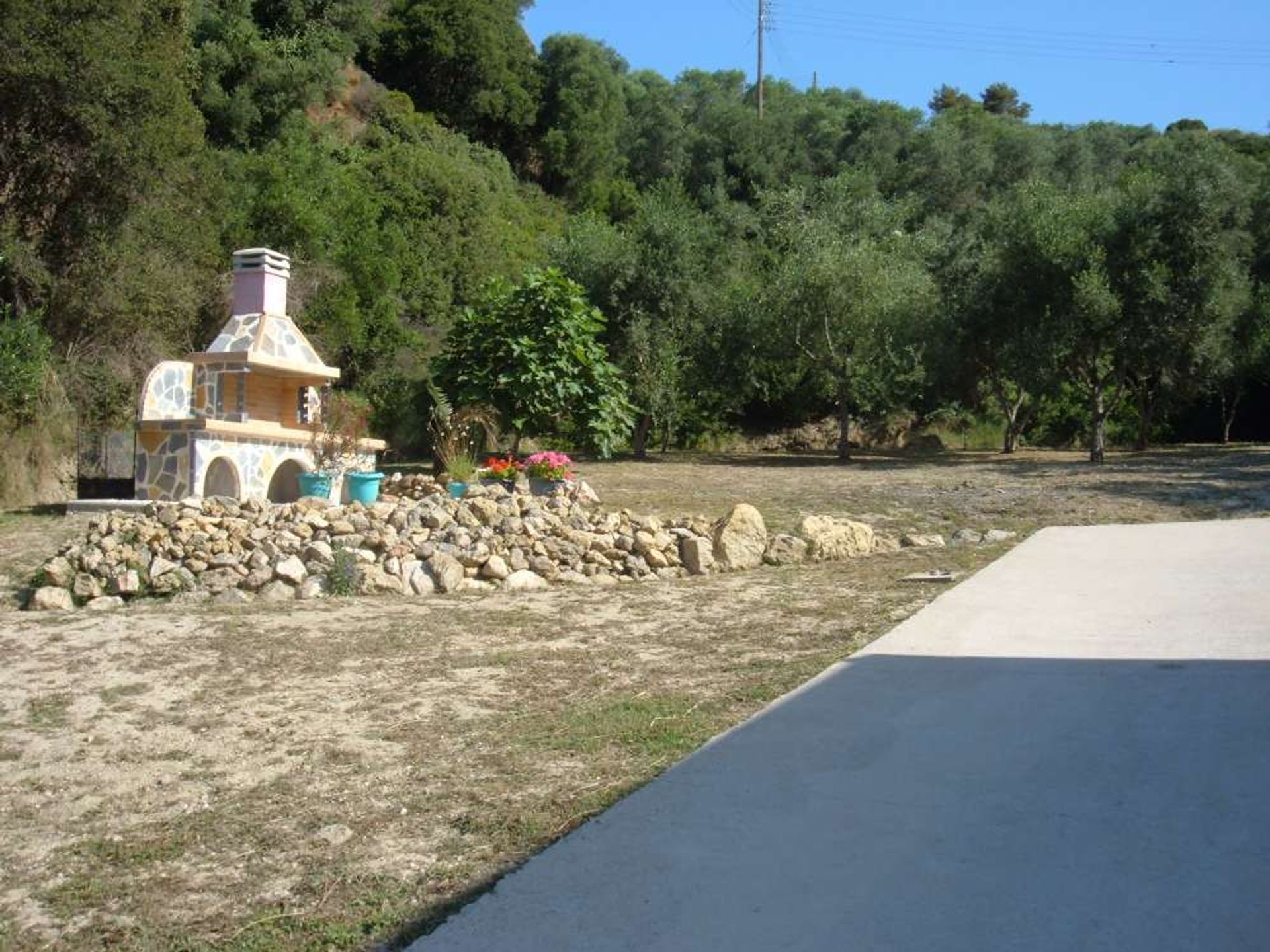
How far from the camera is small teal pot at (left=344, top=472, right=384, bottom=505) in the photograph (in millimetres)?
12539

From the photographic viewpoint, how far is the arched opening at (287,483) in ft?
46.8

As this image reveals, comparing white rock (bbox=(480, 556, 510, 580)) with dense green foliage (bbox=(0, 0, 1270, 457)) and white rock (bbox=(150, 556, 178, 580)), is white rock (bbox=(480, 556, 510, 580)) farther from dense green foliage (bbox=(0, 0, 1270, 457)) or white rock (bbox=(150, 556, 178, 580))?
dense green foliage (bbox=(0, 0, 1270, 457))

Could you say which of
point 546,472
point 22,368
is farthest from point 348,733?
point 22,368

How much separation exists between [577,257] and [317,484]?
43.6 feet

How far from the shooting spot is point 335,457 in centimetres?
1346

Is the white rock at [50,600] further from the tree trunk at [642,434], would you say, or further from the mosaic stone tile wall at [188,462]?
the tree trunk at [642,434]

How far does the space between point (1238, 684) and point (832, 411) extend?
24043mm

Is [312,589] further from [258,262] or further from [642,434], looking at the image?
[642,434]

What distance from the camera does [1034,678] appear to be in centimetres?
500

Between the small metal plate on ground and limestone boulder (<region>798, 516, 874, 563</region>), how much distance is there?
1500 millimetres

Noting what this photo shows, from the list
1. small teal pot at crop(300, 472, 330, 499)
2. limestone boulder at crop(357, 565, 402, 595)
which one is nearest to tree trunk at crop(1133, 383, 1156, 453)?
small teal pot at crop(300, 472, 330, 499)

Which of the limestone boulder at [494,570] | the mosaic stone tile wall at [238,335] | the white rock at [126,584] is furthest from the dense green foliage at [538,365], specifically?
the white rock at [126,584]

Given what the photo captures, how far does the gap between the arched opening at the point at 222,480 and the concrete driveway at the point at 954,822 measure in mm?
9477

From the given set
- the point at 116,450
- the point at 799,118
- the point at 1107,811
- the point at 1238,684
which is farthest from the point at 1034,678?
the point at 799,118
